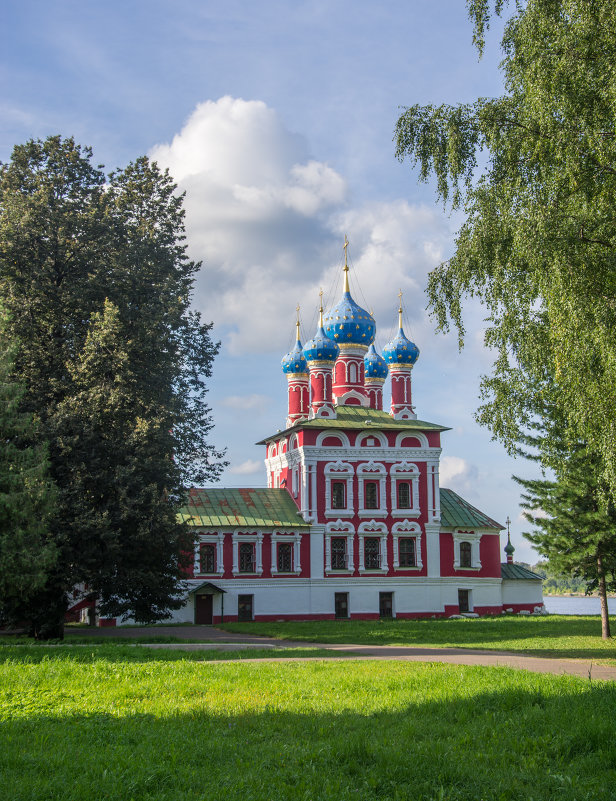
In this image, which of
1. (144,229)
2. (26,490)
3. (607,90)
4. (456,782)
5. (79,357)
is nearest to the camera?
(456,782)

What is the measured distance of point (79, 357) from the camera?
851 inches

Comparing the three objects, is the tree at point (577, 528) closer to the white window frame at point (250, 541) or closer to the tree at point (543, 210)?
the tree at point (543, 210)

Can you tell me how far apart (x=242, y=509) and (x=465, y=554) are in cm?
1090

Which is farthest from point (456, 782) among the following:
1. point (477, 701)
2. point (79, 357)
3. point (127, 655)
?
point (79, 357)

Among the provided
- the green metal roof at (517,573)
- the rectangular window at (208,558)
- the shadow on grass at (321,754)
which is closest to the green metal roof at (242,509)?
the rectangular window at (208,558)

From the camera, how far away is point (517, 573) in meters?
41.0

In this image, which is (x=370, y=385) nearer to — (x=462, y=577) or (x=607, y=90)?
(x=462, y=577)

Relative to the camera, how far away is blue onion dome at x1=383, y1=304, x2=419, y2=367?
4122 centimetres

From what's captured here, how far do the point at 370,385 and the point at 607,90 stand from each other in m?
33.5

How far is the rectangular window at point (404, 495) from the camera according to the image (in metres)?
38.3

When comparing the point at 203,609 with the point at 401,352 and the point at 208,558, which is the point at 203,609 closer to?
the point at 208,558

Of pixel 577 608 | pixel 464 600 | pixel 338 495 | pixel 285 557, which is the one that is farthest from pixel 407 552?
pixel 577 608

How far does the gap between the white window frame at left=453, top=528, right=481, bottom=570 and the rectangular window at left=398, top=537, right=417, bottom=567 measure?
205cm

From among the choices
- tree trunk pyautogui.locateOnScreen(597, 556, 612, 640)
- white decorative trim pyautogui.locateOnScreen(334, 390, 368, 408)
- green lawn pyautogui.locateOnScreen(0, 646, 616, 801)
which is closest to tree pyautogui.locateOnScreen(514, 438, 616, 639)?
tree trunk pyautogui.locateOnScreen(597, 556, 612, 640)
